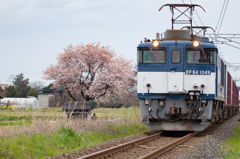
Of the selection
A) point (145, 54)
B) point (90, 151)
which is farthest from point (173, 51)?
point (90, 151)

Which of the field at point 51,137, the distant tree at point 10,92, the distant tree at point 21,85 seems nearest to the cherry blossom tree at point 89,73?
the field at point 51,137

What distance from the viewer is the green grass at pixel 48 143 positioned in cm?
768

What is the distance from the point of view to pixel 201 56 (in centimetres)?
1161

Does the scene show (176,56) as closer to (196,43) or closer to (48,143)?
(196,43)

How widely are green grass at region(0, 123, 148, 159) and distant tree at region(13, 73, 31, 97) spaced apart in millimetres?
74898

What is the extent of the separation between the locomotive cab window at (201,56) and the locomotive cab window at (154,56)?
918 mm

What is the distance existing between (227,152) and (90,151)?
12.0ft

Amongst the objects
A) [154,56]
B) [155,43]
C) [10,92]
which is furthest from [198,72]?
[10,92]

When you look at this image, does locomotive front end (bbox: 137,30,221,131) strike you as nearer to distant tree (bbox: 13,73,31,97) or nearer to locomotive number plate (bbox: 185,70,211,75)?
locomotive number plate (bbox: 185,70,211,75)

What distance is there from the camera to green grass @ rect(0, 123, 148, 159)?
768 centimetres

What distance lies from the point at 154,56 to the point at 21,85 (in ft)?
267

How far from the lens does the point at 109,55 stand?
3859cm

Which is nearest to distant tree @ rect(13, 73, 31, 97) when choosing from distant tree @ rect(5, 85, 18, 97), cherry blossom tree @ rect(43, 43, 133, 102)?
distant tree @ rect(5, 85, 18, 97)

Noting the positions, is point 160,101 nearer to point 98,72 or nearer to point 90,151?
point 90,151
